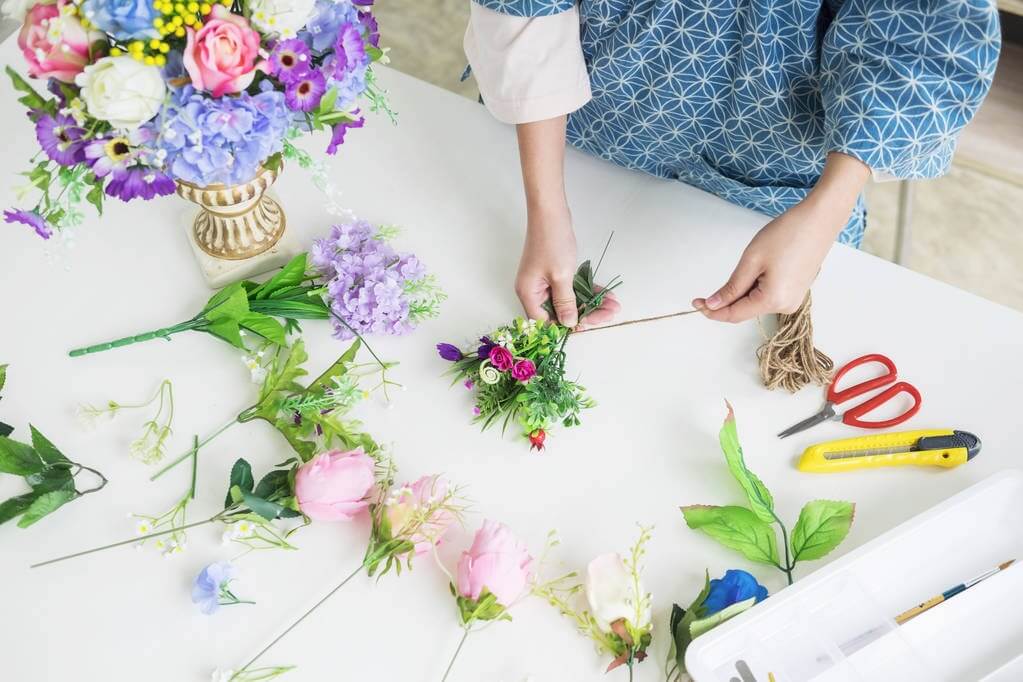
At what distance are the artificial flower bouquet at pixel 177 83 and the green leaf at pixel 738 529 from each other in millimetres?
508

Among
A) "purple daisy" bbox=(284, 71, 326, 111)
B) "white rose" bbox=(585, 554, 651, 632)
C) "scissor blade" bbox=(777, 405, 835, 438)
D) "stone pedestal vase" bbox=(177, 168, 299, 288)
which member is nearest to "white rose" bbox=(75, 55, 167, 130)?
"purple daisy" bbox=(284, 71, 326, 111)

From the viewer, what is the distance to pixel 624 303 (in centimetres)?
100

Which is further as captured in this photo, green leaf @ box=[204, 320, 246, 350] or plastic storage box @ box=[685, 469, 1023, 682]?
green leaf @ box=[204, 320, 246, 350]

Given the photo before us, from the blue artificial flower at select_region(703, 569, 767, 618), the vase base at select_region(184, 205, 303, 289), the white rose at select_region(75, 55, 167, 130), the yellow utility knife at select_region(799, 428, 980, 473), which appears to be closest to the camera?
the white rose at select_region(75, 55, 167, 130)

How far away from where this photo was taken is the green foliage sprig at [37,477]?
844 mm

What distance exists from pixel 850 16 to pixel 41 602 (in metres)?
0.97

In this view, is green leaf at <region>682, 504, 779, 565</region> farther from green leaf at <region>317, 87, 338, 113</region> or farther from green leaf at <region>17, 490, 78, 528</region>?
A: green leaf at <region>17, 490, 78, 528</region>

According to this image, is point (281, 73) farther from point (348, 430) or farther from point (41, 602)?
point (41, 602)

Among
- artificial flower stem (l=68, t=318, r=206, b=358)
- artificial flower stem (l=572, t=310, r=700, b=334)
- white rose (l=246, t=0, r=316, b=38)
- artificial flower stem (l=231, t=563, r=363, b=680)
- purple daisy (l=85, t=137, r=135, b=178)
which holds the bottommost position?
artificial flower stem (l=231, t=563, r=363, b=680)

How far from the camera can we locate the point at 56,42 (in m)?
0.70

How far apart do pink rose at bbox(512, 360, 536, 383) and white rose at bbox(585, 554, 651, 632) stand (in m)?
0.20

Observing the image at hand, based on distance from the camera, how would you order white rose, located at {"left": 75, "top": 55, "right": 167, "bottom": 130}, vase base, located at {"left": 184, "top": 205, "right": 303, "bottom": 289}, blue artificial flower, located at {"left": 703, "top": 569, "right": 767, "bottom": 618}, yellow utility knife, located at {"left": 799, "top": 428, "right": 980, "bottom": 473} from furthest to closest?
1. vase base, located at {"left": 184, "top": 205, "right": 303, "bottom": 289}
2. yellow utility knife, located at {"left": 799, "top": 428, "right": 980, "bottom": 473}
3. blue artificial flower, located at {"left": 703, "top": 569, "right": 767, "bottom": 618}
4. white rose, located at {"left": 75, "top": 55, "right": 167, "bottom": 130}

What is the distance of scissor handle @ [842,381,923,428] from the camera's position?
0.92 m

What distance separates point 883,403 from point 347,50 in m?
0.66
